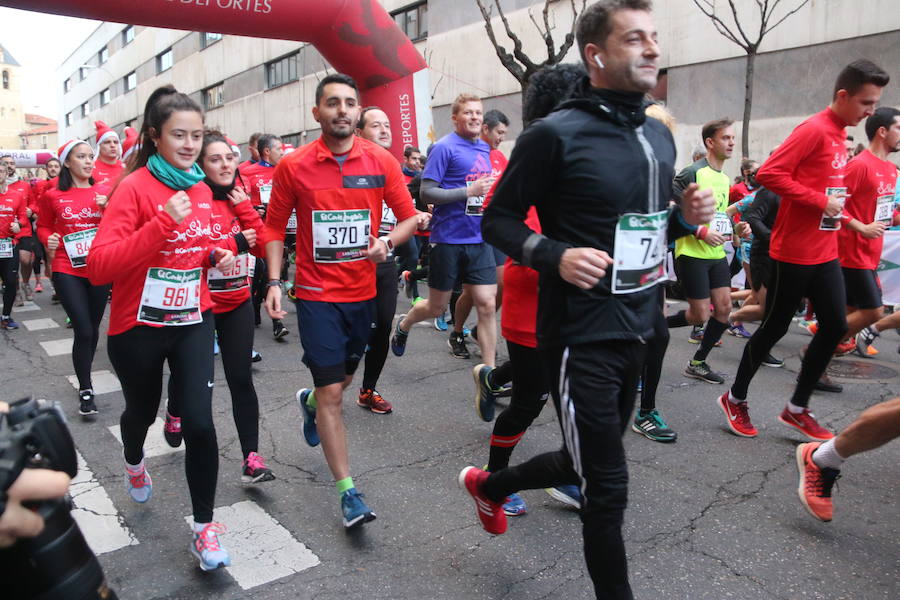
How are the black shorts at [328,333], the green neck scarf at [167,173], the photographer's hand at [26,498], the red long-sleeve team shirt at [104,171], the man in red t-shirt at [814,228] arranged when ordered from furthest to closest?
the red long-sleeve team shirt at [104,171] → the man in red t-shirt at [814,228] → the black shorts at [328,333] → the green neck scarf at [167,173] → the photographer's hand at [26,498]

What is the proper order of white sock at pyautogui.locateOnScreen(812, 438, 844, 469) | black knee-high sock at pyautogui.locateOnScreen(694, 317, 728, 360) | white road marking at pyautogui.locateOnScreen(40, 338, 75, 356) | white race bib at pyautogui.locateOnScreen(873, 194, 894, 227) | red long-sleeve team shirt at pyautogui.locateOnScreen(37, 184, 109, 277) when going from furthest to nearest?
white road marking at pyautogui.locateOnScreen(40, 338, 75, 356), red long-sleeve team shirt at pyautogui.locateOnScreen(37, 184, 109, 277), black knee-high sock at pyautogui.locateOnScreen(694, 317, 728, 360), white race bib at pyautogui.locateOnScreen(873, 194, 894, 227), white sock at pyautogui.locateOnScreen(812, 438, 844, 469)

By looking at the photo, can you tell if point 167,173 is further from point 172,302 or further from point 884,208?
point 884,208

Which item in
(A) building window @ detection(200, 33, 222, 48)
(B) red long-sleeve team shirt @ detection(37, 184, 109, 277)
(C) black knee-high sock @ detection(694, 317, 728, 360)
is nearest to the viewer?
(C) black knee-high sock @ detection(694, 317, 728, 360)

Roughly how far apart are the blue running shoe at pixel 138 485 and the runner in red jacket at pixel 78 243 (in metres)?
1.80

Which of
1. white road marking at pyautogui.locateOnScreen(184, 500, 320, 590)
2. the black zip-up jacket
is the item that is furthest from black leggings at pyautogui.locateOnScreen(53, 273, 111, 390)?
the black zip-up jacket

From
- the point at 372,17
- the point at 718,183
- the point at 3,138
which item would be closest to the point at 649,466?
the point at 718,183

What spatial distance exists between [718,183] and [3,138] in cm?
11808

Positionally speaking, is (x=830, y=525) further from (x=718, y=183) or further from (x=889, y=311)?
(x=889, y=311)

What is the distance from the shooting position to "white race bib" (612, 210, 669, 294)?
7.30ft

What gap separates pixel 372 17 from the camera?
11641 millimetres

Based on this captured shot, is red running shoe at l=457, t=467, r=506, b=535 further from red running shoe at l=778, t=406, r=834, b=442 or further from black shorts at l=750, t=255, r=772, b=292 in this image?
black shorts at l=750, t=255, r=772, b=292

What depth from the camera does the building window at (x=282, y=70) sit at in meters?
28.5

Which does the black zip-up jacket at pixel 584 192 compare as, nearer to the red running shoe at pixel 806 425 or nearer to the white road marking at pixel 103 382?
the red running shoe at pixel 806 425

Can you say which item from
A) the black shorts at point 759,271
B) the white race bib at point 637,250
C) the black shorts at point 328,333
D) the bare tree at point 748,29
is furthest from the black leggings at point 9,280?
the bare tree at point 748,29
